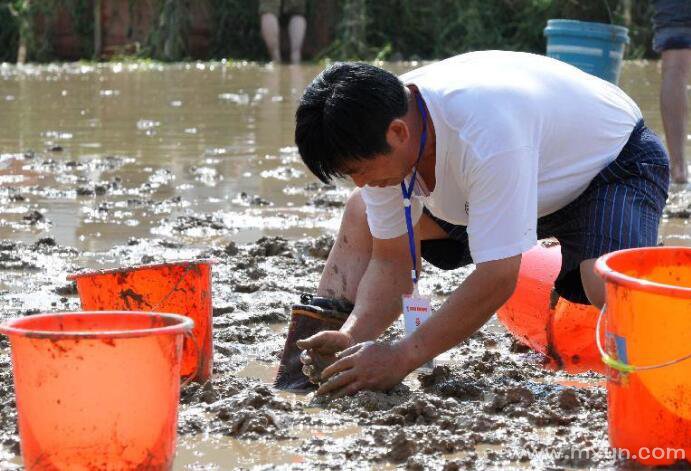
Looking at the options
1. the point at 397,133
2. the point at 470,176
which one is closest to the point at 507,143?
the point at 470,176

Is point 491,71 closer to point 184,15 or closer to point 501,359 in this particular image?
point 501,359

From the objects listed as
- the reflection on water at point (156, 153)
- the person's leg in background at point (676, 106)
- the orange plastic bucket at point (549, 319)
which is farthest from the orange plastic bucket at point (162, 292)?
the person's leg in background at point (676, 106)

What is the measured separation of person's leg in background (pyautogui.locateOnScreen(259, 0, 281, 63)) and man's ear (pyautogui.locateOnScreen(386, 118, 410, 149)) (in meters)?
11.7

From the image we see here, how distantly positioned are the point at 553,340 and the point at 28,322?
166 centimetres

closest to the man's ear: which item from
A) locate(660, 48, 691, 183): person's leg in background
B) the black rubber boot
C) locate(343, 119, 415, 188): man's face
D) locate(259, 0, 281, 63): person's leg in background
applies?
locate(343, 119, 415, 188): man's face

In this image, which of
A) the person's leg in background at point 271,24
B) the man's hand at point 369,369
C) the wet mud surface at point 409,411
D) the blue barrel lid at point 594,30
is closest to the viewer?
the wet mud surface at point 409,411

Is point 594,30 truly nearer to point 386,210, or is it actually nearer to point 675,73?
point 675,73

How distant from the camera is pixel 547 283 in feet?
11.9

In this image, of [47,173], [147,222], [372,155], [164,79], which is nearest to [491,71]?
[372,155]

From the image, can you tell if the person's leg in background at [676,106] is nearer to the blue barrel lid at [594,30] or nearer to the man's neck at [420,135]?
the blue barrel lid at [594,30]

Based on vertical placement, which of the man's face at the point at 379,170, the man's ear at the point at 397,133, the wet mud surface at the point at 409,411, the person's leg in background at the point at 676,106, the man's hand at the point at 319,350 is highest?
the man's ear at the point at 397,133

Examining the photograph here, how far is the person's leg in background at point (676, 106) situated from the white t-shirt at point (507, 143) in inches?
105

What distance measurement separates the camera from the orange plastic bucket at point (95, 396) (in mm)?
2359

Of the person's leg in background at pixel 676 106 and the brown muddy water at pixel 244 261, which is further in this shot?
the person's leg in background at pixel 676 106
